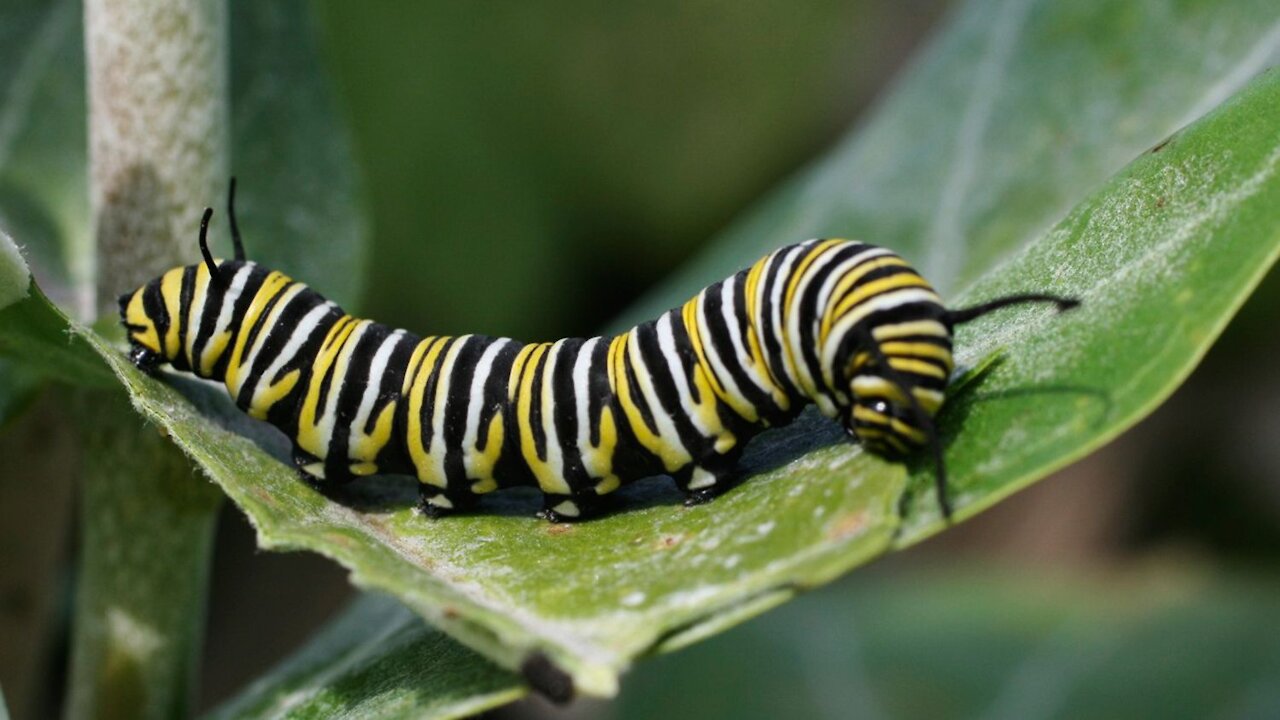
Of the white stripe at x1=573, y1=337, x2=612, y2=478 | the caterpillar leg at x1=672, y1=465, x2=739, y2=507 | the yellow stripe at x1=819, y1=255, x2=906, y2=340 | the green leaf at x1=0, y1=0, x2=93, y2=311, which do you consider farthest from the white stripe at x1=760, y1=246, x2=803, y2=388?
the green leaf at x1=0, y1=0, x2=93, y2=311

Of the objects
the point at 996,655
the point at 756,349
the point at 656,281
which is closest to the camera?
the point at 756,349

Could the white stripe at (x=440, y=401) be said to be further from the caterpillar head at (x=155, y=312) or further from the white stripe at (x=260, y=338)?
the caterpillar head at (x=155, y=312)

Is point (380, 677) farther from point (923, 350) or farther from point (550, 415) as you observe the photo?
point (923, 350)

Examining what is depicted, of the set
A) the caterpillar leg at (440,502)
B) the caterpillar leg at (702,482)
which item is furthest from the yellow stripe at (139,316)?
the caterpillar leg at (702,482)

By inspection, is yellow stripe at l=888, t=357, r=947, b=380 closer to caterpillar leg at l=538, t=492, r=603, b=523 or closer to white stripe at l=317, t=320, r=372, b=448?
caterpillar leg at l=538, t=492, r=603, b=523

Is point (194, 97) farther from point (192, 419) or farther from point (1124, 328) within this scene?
point (1124, 328)

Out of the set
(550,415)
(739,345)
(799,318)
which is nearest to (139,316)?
(550,415)
